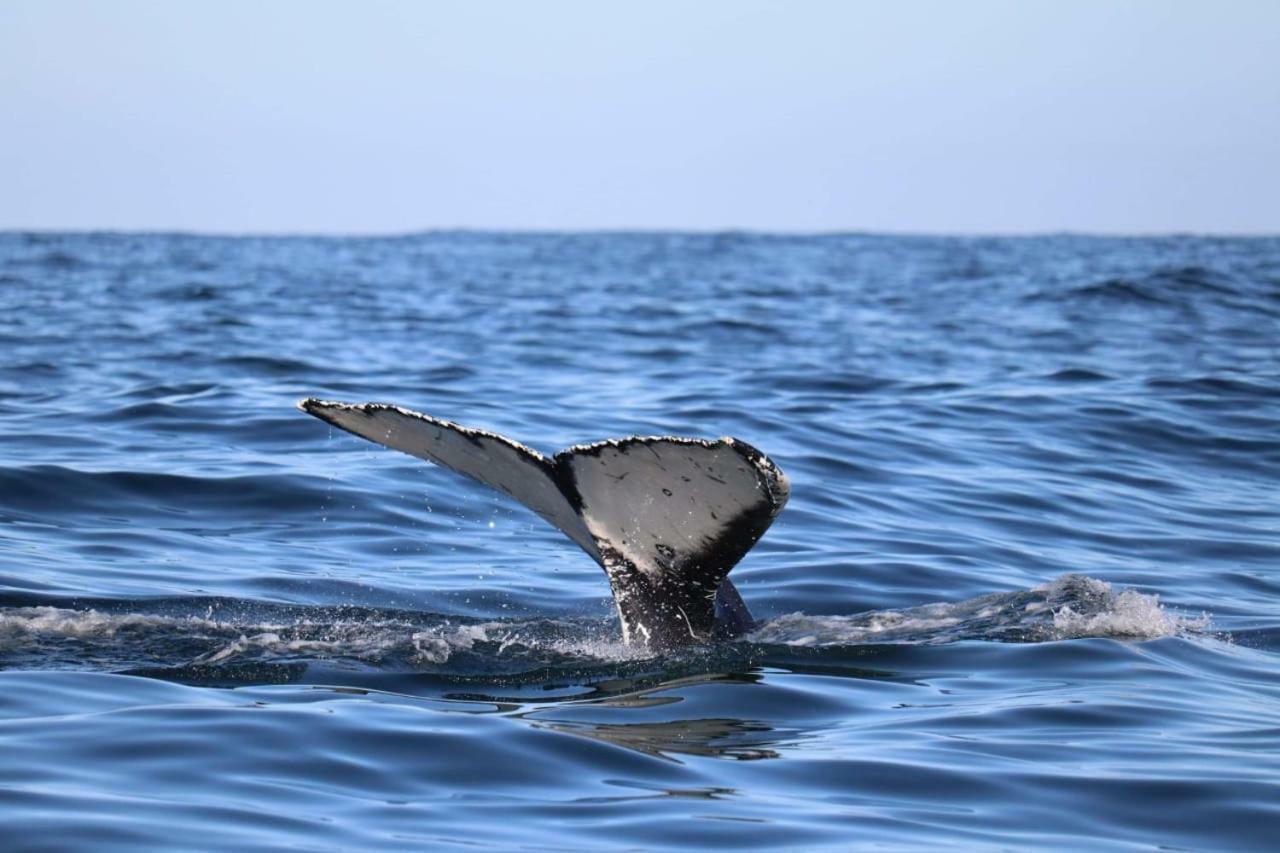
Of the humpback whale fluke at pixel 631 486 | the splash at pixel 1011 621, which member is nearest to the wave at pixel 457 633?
the splash at pixel 1011 621

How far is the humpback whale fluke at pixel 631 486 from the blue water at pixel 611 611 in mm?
527

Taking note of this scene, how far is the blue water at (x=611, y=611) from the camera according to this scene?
483 cm

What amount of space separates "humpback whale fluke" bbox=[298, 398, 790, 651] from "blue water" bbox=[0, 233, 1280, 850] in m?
0.53

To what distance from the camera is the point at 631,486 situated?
18.4ft

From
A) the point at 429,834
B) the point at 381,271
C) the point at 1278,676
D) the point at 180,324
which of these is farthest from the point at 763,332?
the point at 381,271

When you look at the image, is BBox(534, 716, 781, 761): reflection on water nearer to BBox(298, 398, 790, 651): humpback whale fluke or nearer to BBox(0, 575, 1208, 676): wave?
BBox(298, 398, 790, 651): humpback whale fluke

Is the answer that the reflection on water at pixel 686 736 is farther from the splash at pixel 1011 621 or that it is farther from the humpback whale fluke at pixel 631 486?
the splash at pixel 1011 621

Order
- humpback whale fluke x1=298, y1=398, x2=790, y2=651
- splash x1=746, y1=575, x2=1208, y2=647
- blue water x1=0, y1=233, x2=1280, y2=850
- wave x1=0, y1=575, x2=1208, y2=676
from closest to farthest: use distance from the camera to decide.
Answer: blue water x1=0, y1=233, x2=1280, y2=850 < humpback whale fluke x1=298, y1=398, x2=790, y2=651 < wave x1=0, y1=575, x2=1208, y2=676 < splash x1=746, y1=575, x2=1208, y2=647

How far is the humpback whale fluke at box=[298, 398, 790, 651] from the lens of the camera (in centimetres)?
533

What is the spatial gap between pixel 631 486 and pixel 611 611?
2548 mm

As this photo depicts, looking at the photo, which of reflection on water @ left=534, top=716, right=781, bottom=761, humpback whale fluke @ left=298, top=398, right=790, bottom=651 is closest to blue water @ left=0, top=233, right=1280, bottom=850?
reflection on water @ left=534, top=716, right=781, bottom=761

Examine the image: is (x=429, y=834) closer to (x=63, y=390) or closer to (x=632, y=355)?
(x=63, y=390)

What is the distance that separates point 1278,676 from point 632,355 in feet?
42.1

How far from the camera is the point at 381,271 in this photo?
145 ft
